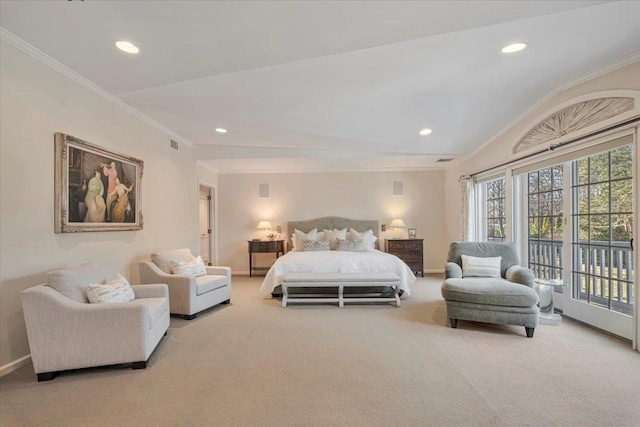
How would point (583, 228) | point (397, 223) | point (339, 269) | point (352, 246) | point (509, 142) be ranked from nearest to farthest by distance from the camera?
point (583, 228), point (509, 142), point (339, 269), point (352, 246), point (397, 223)

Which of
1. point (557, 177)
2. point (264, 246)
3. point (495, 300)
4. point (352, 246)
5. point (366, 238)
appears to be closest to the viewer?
point (495, 300)

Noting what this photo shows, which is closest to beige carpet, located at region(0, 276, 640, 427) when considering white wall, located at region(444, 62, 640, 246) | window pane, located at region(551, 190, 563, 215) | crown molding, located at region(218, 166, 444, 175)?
window pane, located at region(551, 190, 563, 215)

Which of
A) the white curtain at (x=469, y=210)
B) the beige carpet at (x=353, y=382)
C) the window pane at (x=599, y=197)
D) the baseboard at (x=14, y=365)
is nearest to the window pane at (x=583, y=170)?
the window pane at (x=599, y=197)

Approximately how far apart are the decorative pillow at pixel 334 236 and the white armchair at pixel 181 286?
9.35ft

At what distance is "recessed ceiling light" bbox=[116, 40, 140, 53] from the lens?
240 centimetres

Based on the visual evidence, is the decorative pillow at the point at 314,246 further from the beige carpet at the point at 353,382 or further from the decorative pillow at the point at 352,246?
the beige carpet at the point at 353,382

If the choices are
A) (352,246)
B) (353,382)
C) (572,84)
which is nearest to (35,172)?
(353,382)

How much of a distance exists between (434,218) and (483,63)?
15.5ft

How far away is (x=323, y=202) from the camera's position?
7.15 metres

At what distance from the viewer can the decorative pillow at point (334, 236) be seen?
21.2 ft

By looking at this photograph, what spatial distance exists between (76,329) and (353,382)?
2293mm

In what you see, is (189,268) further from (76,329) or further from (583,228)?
(583,228)

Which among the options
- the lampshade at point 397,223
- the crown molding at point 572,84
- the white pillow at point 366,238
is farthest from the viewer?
the lampshade at point 397,223

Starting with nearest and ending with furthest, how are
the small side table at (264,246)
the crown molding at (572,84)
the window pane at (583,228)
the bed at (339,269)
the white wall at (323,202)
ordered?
the crown molding at (572,84) < the window pane at (583,228) < the bed at (339,269) < the small side table at (264,246) < the white wall at (323,202)
